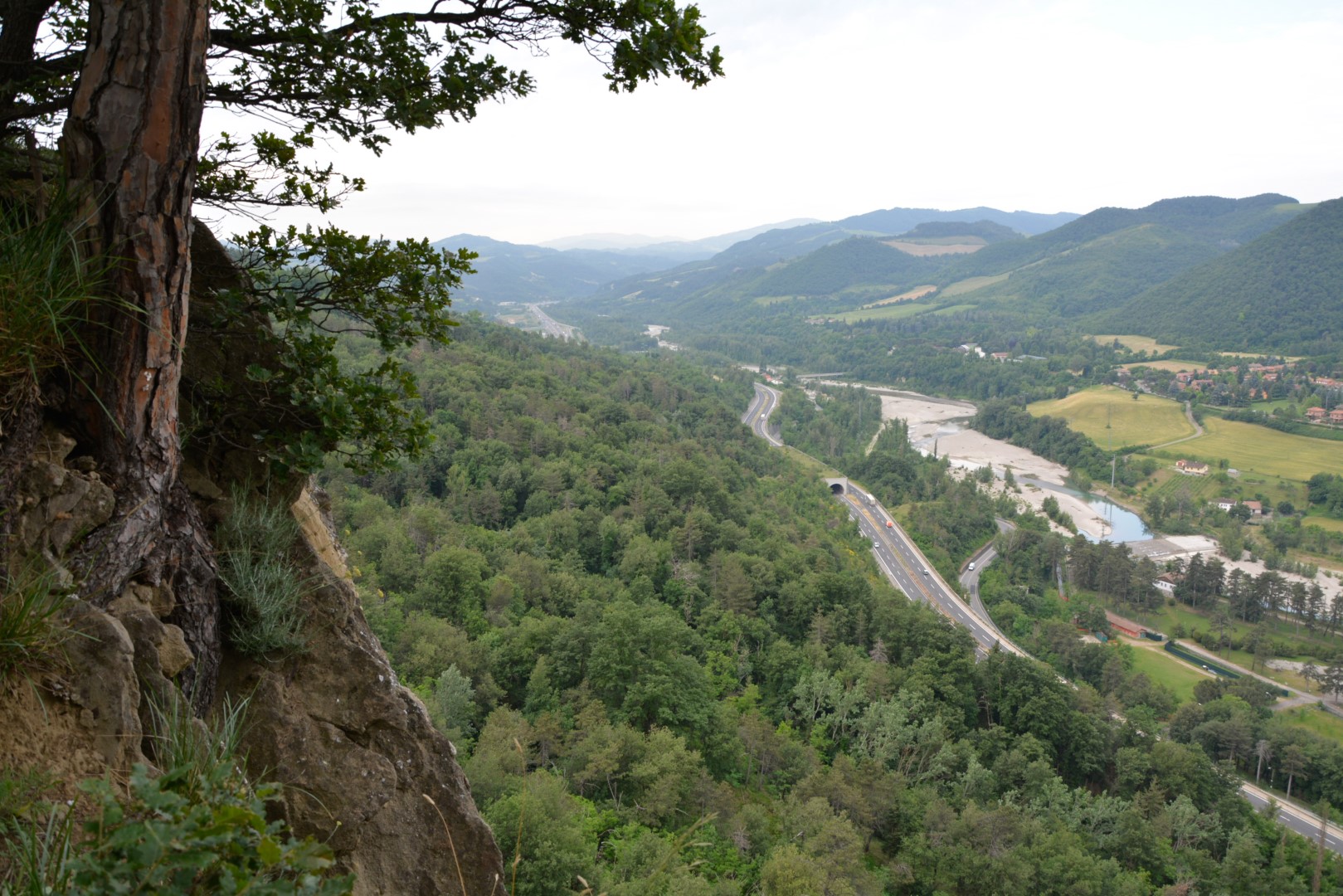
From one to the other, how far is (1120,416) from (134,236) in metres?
135

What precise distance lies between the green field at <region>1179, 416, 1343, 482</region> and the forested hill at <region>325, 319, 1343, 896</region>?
6541cm

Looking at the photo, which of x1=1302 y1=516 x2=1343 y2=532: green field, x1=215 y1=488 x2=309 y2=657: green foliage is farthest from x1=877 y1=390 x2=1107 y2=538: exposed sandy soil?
x1=215 y1=488 x2=309 y2=657: green foliage

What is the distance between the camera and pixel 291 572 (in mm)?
4656

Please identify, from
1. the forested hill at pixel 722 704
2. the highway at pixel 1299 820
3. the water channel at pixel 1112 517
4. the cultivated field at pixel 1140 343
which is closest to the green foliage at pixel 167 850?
the forested hill at pixel 722 704

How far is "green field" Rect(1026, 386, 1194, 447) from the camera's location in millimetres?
109125

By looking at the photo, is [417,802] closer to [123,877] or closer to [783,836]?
[123,877]

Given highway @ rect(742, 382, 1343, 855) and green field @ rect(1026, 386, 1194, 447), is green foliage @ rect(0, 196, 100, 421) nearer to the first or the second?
highway @ rect(742, 382, 1343, 855)

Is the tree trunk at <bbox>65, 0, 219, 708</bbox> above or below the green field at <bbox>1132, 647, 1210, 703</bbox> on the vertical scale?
above

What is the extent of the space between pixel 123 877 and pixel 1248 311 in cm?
21938

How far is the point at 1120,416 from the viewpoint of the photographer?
116375mm

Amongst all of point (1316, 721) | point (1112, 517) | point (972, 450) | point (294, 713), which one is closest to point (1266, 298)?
point (972, 450)

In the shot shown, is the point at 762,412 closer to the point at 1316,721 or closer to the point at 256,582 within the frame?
the point at 1316,721

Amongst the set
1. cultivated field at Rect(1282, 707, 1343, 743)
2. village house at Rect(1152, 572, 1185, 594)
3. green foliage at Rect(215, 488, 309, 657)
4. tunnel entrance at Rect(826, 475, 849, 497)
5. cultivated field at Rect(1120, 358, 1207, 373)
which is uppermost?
green foliage at Rect(215, 488, 309, 657)

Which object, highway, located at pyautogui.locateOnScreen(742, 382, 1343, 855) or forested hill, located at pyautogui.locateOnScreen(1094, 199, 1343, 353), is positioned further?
forested hill, located at pyautogui.locateOnScreen(1094, 199, 1343, 353)
